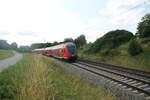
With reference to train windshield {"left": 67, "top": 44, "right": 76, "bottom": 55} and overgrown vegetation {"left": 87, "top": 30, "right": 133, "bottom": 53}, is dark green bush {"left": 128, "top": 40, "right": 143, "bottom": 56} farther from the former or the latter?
train windshield {"left": 67, "top": 44, "right": 76, "bottom": 55}

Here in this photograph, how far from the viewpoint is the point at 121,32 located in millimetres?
21453

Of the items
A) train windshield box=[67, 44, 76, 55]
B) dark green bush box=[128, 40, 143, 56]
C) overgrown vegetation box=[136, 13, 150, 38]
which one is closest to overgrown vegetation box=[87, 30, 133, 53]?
overgrown vegetation box=[136, 13, 150, 38]

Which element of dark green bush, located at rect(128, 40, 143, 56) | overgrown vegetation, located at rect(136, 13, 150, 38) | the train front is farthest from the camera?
overgrown vegetation, located at rect(136, 13, 150, 38)

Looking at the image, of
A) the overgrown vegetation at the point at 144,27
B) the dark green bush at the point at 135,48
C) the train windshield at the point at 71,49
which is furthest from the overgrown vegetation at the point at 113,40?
the train windshield at the point at 71,49

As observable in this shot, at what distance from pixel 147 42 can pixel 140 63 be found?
5.52 m

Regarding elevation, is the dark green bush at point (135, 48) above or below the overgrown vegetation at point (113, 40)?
below

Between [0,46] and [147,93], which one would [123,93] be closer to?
[147,93]

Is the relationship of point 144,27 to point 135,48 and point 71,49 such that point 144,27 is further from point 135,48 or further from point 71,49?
point 71,49

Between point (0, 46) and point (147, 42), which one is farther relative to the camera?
point (0, 46)

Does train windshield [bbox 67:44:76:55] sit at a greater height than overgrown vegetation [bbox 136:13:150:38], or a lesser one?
lesser

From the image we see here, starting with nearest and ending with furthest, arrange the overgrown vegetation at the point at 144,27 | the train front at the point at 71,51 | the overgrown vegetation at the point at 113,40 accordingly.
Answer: the train front at the point at 71,51
the overgrown vegetation at the point at 144,27
the overgrown vegetation at the point at 113,40

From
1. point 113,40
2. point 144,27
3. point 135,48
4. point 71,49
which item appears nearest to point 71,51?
point 71,49

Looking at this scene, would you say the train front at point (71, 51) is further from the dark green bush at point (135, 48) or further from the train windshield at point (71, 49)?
the dark green bush at point (135, 48)

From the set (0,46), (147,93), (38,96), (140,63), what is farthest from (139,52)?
(0,46)
